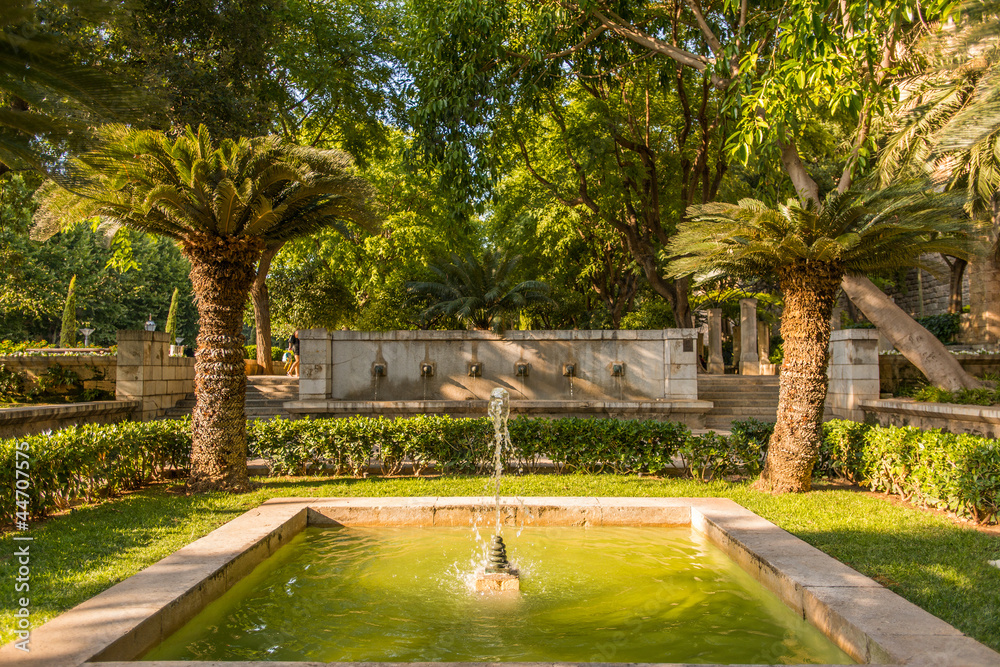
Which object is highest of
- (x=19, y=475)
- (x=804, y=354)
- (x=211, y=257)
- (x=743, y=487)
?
(x=211, y=257)

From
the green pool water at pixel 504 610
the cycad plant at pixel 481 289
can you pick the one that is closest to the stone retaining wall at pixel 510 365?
the cycad plant at pixel 481 289

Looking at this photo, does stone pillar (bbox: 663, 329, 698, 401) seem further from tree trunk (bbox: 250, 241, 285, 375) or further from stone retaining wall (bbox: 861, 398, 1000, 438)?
tree trunk (bbox: 250, 241, 285, 375)

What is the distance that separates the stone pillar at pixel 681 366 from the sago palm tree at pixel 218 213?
8402mm

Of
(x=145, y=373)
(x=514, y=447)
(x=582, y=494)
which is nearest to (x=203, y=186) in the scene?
(x=514, y=447)

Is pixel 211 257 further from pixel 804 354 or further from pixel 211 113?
pixel 804 354

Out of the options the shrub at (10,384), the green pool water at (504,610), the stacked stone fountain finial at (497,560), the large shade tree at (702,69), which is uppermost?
the large shade tree at (702,69)

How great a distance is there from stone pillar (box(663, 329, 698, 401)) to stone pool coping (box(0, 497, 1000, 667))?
6.76 meters

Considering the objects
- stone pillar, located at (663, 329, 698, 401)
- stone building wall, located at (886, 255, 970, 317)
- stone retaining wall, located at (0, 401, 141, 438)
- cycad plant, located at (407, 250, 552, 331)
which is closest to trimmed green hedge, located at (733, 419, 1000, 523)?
stone pillar, located at (663, 329, 698, 401)

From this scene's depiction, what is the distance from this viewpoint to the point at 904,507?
8.21 metres

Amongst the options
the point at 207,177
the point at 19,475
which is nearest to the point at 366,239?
the point at 207,177

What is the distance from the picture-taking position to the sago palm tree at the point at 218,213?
8562 mm

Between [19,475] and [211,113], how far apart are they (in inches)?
374

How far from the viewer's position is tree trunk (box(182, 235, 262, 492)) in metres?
9.09

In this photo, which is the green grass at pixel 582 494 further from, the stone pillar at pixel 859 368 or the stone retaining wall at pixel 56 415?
the stone pillar at pixel 859 368
